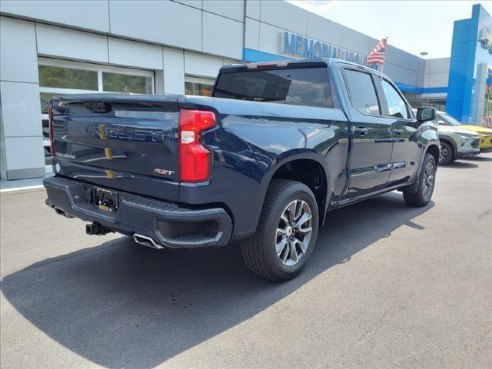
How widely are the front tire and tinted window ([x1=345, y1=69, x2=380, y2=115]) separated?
142 cm

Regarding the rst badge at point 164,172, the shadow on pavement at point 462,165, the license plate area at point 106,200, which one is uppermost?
the rst badge at point 164,172

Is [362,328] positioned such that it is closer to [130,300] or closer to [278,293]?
[278,293]

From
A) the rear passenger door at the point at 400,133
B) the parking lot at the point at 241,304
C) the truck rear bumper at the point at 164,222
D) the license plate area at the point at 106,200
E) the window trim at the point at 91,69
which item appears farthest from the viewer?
the window trim at the point at 91,69

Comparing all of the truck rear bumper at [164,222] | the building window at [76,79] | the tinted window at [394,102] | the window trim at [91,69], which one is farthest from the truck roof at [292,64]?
the window trim at [91,69]

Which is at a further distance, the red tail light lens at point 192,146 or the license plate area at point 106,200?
the license plate area at point 106,200

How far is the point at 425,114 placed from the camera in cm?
561

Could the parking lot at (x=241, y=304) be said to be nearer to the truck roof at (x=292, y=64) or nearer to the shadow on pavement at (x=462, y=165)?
the truck roof at (x=292, y=64)

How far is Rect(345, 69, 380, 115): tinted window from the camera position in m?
4.45

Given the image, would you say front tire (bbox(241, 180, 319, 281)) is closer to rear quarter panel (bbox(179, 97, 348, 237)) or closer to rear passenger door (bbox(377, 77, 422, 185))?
rear quarter panel (bbox(179, 97, 348, 237))

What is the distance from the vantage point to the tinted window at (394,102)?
5.23m

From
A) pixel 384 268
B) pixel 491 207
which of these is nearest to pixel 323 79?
pixel 384 268

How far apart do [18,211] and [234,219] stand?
446cm

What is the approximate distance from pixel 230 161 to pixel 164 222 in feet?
2.01

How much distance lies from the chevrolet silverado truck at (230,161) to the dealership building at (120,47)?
18.7 feet
